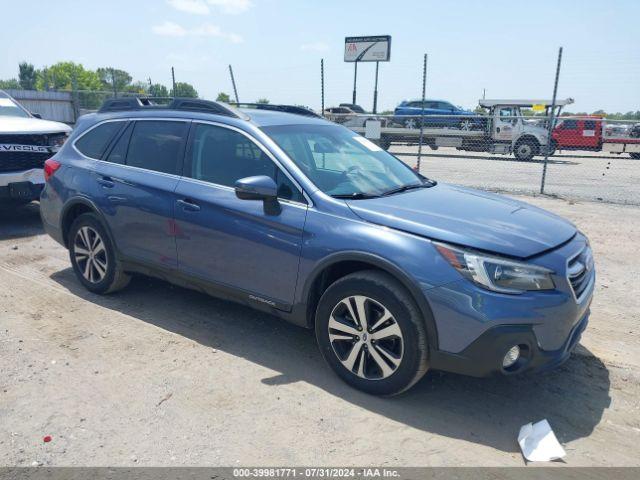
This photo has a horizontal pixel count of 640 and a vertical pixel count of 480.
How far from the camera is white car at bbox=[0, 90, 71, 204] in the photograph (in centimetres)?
712

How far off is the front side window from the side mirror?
0.52 feet

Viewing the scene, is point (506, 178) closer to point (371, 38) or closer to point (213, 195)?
point (213, 195)

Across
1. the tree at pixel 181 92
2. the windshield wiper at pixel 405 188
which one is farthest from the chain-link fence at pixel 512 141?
the windshield wiper at pixel 405 188

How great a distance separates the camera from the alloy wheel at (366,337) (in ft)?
10.3

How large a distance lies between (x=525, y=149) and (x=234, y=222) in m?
19.8

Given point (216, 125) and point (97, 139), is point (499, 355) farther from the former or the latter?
point (97, 139)

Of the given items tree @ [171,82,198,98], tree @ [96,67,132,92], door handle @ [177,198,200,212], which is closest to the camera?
door handle @ [177,198,200,212]

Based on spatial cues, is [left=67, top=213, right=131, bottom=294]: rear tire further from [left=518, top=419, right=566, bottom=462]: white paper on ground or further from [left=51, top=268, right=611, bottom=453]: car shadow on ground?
[left=518, top=419, right=566, bottom=462]: white paper on ground

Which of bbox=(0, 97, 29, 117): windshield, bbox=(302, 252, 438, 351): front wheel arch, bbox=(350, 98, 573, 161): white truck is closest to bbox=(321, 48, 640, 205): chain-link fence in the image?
bbox=(350, 98, 573, 161): white truck

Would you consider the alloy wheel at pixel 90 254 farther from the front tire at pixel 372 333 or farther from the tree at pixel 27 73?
the tree at pixel 27 73

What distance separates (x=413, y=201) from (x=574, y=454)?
5.77 ft

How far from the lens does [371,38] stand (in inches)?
1319

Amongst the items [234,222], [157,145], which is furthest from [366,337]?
[157,145]

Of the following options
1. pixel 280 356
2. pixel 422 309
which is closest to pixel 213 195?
pixel 280 356
